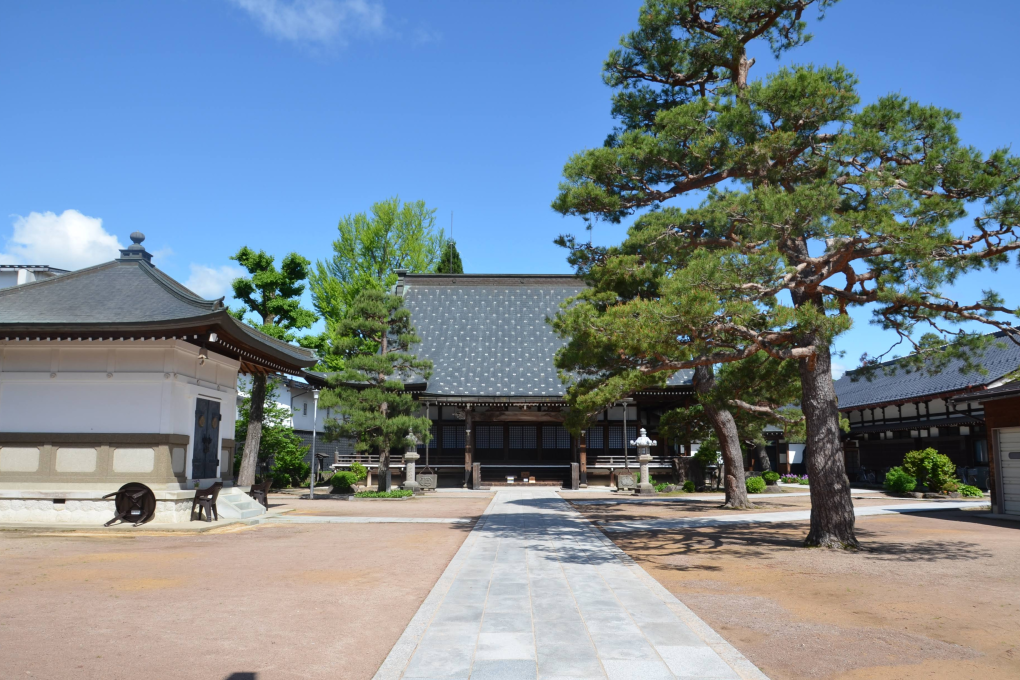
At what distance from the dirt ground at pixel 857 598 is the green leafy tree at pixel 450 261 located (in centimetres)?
2999

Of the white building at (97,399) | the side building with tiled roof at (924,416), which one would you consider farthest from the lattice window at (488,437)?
the white building at (97,399)

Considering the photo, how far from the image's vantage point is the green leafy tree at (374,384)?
21.7 meters

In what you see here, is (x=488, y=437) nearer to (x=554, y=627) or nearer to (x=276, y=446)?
(x=276, y=446)

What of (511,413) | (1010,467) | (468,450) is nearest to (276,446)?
(468,450)

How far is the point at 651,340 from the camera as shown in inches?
376

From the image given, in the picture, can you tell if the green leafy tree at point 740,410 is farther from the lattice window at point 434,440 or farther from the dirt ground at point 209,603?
the lattice window at point 434,440

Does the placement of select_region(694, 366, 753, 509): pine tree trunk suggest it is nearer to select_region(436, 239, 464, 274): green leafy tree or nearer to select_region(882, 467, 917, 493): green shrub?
select_region(882, 467, 917, 493): green shrub

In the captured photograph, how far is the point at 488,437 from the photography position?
28.4m

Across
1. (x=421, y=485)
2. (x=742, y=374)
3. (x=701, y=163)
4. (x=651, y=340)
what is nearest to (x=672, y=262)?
(x=701, y=163)

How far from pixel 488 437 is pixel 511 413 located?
1822mm

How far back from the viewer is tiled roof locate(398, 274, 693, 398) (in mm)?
27344

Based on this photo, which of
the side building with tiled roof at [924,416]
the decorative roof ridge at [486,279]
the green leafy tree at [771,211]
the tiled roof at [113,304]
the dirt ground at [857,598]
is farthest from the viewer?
the decorative roof ridge at [486,279]

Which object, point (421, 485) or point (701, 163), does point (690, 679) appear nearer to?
point (701, 163)

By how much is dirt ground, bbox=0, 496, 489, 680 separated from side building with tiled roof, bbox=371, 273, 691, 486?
47.7 feet
